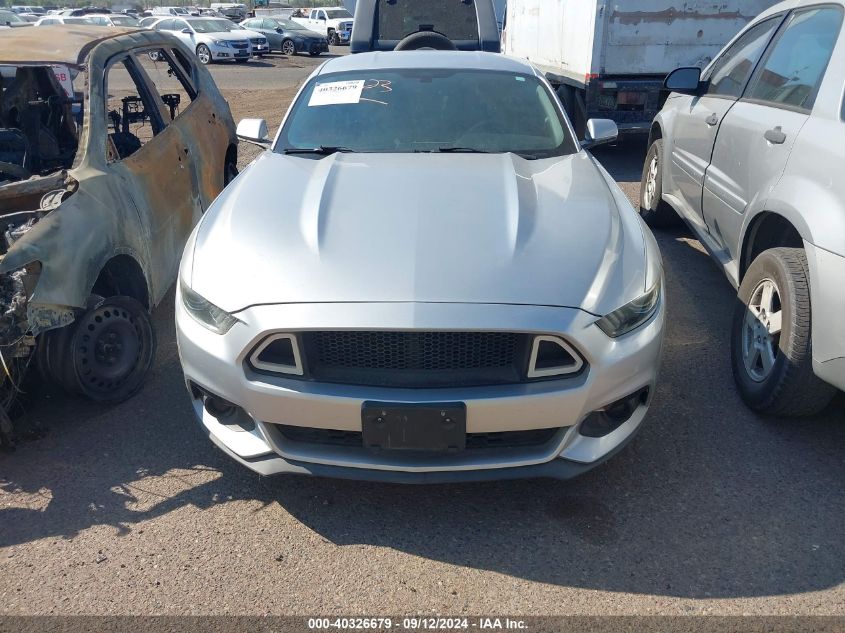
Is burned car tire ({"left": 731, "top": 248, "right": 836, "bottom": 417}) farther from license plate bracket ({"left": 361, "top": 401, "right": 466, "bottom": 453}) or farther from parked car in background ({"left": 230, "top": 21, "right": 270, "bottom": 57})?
parked car in background ({"left": 230, "top": 21, "right": 270, "bottom": 57})

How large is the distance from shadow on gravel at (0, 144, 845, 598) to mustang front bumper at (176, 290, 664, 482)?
0.29m

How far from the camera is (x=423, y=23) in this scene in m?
9.13

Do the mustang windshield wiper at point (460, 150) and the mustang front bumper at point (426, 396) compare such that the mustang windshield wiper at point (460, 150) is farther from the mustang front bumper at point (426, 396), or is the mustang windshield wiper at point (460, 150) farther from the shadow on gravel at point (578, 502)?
the shadow on gravel at point (578, 502)

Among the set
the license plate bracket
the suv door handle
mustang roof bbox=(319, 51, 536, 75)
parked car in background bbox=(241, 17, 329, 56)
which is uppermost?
mustang roof bbox=(319, 51, 536, 75)

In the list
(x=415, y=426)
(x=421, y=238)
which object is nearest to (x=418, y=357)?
(x=415, y=426)

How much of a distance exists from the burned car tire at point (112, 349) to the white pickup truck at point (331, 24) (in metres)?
32.7

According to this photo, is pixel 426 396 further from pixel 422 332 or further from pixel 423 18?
pixel 423 18

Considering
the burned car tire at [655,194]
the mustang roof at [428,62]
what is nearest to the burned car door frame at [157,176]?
the mustang roof at [428,62]

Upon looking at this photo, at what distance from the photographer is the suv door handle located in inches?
137

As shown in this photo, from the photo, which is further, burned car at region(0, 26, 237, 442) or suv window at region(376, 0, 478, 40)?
suv window at region(376, 0, 478, 40)

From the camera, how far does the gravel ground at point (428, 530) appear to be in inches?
98.3

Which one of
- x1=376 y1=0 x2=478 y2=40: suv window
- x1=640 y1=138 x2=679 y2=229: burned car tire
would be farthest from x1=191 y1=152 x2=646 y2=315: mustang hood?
x1=376 y1=0 x2=478 y2=40: suv window

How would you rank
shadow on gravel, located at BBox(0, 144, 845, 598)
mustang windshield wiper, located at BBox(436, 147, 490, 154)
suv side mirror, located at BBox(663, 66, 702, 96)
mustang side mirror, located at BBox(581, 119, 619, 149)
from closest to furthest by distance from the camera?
shadow on gravel, located at BBox(0, 144, 845, 598) → mustang windshield wiper, located at BBox(436, 147, 490, 154) → mustang side mirror, located at BBox(581, 119, 619, 149) → suv side mirror, located at BBox(663, 66, 702, 96)

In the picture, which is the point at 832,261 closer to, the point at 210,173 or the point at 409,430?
the point at 409,430
